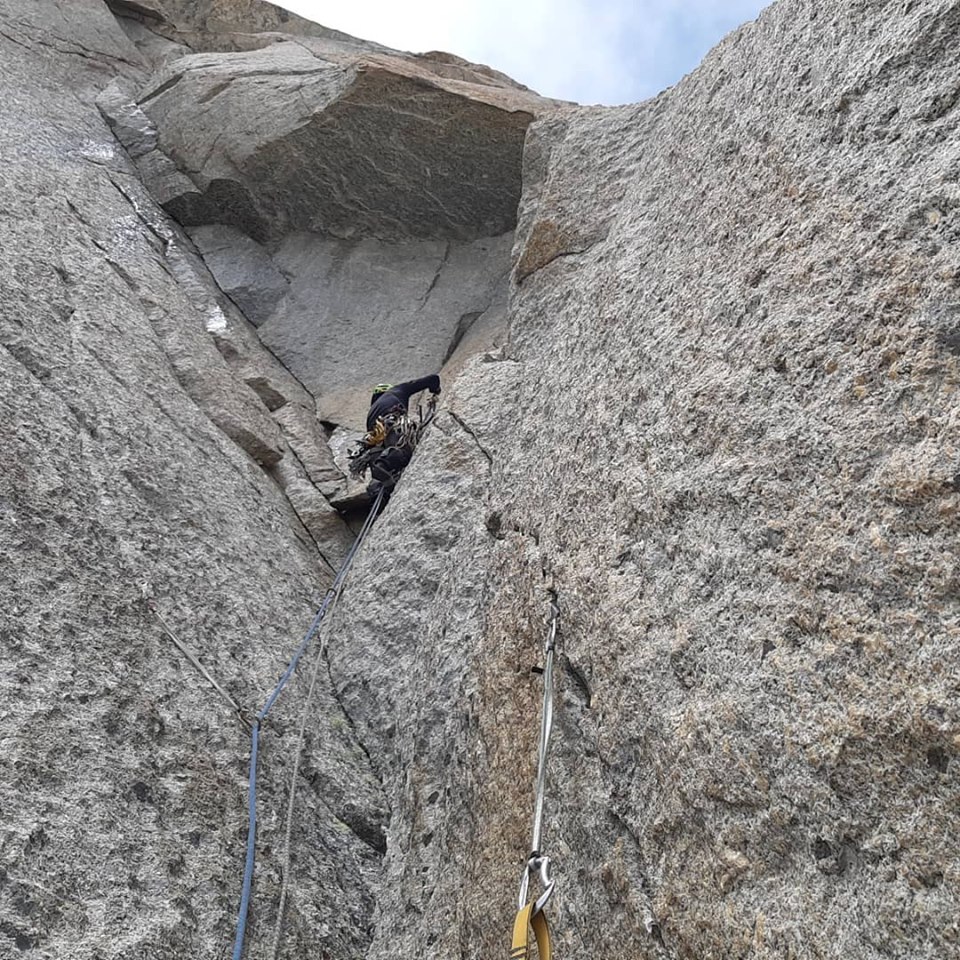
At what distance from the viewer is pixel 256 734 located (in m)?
4.47

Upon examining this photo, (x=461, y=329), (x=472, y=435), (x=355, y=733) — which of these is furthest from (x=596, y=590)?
(x=461, y=329)

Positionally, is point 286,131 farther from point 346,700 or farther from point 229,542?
point 346,700

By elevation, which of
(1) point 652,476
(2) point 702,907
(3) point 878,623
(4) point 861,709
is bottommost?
(2) point 702,907

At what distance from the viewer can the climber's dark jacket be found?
831 centimetres

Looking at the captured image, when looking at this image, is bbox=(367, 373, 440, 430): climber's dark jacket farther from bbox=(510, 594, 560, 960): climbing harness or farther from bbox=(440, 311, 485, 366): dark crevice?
bbox=(510, 594, 560, 960): climbing harness

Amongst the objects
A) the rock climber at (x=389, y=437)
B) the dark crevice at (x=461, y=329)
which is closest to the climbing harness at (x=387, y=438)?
the rock climber at (x=389, y=437)

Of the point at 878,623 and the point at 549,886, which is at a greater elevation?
the point at 878,623

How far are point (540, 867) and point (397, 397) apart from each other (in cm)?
601

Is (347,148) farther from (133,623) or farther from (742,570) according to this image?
(742,570)

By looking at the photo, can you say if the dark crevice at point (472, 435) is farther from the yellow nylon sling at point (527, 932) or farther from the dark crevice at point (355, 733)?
the yellow nylon sling at point (527, 932)

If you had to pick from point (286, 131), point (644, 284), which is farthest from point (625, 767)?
point (286, 131)

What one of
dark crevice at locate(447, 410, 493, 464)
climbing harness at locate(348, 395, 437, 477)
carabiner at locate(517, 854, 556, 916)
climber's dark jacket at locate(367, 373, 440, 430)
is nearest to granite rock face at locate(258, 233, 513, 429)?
climber's dark jacket at locate(367, 373, 440, 430)

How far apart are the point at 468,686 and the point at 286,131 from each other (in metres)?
8.59

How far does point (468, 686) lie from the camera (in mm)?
4168
